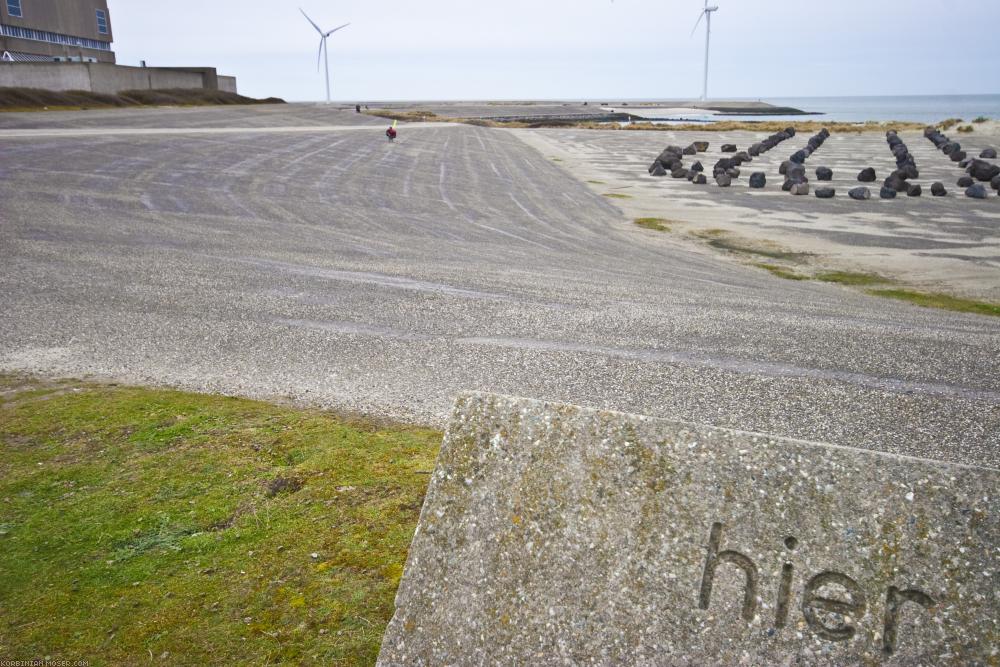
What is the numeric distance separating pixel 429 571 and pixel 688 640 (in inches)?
42.3

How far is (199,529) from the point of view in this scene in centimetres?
470

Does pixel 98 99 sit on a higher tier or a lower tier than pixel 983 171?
higher

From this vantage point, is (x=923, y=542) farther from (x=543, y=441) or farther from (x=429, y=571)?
(x=429, y=571)

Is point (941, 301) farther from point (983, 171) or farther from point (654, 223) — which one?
point (983, 171)

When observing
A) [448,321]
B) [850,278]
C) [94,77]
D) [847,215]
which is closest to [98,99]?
[94,77]

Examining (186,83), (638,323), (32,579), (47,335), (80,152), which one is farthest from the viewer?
(186,83)

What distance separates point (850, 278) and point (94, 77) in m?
56.8

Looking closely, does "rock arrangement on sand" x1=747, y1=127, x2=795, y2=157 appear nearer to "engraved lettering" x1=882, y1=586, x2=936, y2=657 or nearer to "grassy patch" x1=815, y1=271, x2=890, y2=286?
"grassy patch" x1=815, y1=271, x2=890, y2=286

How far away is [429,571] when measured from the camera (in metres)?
3.00

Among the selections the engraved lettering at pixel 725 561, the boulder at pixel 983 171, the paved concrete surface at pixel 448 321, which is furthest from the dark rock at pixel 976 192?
the engraved lettering at pixel 725 561

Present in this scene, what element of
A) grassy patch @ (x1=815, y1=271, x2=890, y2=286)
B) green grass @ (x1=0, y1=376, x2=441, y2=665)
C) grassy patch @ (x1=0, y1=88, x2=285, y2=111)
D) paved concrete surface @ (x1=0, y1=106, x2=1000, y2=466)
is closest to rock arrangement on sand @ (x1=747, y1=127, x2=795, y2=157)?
paved concrete surface @ (x1=0, y1=106, x2=1000, y2=466)

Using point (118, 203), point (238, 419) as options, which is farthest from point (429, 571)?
point (118, 203)

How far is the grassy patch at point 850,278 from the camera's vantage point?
50.3 feet

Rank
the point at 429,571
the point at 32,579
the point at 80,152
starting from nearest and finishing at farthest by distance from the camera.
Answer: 1. the point at 429,571
2. the point at 32,579
3. the point at 80,152
